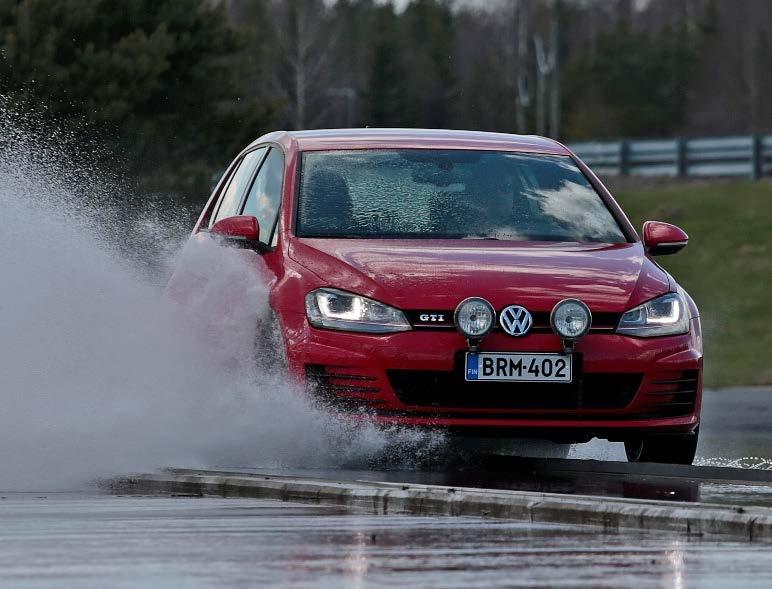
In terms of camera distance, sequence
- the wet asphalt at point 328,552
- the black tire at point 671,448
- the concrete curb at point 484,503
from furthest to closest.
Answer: the black tire at point 671,448
the concrete curb at point 484,503
the wet asphalt at point 328,552

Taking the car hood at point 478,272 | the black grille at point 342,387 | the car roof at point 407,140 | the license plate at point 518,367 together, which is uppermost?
the car roof at point 407,140

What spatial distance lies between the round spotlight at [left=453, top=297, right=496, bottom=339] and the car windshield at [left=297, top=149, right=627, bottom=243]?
966mm

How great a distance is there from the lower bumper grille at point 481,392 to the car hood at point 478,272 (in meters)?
0.29

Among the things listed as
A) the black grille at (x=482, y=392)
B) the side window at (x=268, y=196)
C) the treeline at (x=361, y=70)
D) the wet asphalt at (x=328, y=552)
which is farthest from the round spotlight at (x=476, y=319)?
the treeline at (x=361, y=70)

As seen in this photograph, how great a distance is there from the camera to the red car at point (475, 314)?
915 cm

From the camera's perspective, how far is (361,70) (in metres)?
104

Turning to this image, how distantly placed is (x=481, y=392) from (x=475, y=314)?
331mm

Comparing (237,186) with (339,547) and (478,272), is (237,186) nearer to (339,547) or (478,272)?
(478,272)

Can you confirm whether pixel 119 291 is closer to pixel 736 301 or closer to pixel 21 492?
pixel 21 492

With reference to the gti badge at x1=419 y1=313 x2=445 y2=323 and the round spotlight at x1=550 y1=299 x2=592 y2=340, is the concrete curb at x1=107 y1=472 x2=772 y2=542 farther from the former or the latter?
the round spotlight at x1=550 y1=299 x2=592 y2=340

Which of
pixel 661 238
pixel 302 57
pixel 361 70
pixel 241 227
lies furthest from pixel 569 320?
pixel 361 70

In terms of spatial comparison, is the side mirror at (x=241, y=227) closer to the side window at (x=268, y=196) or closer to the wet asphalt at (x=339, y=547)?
the side window at (x=268, y=196)

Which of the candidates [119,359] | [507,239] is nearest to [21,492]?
[119,359]

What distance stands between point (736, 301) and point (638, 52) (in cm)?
7580
